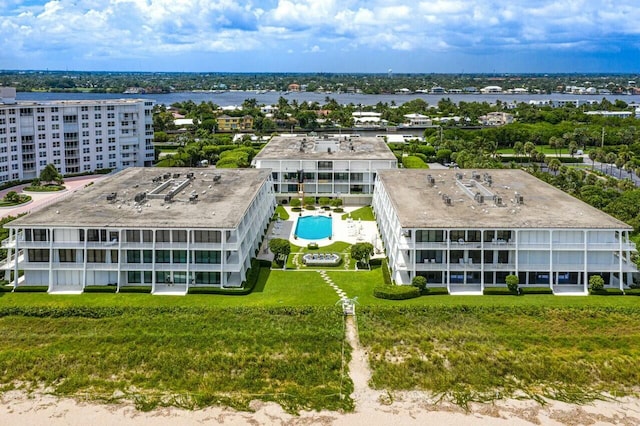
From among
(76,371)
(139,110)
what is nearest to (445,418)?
(76,371)

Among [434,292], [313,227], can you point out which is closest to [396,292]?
[434,292]

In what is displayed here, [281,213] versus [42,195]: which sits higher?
[42,195]

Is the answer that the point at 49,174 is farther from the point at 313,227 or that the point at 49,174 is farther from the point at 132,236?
the point at 132,236

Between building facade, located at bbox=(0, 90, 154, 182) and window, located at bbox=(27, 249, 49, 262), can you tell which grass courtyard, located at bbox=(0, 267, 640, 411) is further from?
building facade, located at bbox=(0, 90, 154, 182)

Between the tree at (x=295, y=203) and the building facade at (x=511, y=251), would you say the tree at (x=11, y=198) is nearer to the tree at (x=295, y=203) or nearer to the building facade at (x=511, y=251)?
the tree at (x=295, y=203)

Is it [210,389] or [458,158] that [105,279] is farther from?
[458,158]

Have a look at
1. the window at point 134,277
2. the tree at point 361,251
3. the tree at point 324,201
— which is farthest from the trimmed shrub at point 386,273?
the tree at point 324,201
